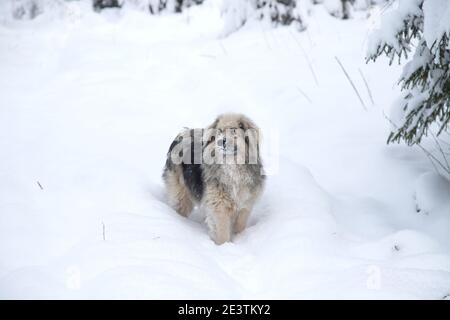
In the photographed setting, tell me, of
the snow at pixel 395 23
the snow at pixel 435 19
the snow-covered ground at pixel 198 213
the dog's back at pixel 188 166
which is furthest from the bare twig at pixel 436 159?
the dog's back at pixel 188 166

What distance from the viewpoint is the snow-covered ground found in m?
3.21

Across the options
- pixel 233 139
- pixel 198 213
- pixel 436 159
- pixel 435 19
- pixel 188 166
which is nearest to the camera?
pixel 435 19

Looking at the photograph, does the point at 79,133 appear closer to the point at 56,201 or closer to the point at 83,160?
the point at 83,160

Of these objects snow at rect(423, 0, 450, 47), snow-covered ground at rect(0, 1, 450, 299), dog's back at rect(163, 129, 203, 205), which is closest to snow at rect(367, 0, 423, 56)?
snow at rect(423, 0, 450, 47)

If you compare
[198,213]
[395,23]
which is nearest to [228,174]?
[198,213]

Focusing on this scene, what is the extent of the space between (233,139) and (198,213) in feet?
4.84

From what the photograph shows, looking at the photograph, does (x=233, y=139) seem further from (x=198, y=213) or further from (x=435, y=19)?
(x=435, y=19)

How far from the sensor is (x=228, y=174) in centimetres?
446

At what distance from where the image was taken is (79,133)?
665 centimetres

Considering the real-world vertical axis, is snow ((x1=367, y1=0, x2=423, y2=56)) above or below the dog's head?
above

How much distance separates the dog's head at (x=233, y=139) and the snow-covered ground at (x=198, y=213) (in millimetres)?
754

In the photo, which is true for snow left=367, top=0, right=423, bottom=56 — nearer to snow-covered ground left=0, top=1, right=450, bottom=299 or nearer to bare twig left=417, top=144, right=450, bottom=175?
bare twig left=417, top=144, right=450, bottom=175
